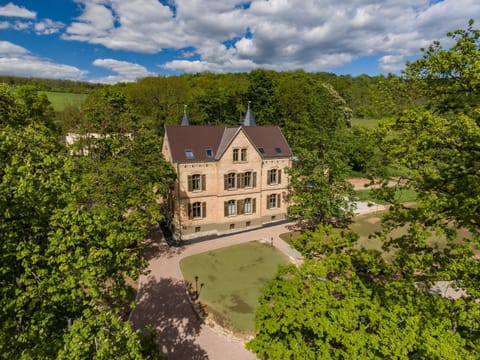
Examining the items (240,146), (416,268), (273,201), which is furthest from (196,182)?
(416,268)

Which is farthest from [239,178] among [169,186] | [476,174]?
[476,174]

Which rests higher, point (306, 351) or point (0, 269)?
point (0, 269)

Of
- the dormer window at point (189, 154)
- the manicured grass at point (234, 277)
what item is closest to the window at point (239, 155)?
the dormer window at point (189, 154)

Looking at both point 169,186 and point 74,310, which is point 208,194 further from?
point 74,310

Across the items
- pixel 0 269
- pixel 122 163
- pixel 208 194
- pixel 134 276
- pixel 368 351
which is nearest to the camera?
pixel 0 269

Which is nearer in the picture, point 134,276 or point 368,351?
point 368,351

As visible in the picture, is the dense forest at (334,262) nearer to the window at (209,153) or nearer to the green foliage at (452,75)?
the green foliage at (452,75)

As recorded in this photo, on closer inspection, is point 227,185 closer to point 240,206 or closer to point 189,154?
point 240,206

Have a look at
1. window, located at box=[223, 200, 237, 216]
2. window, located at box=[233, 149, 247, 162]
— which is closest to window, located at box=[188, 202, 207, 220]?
window, located at box=[223, 200, 237, 216]
